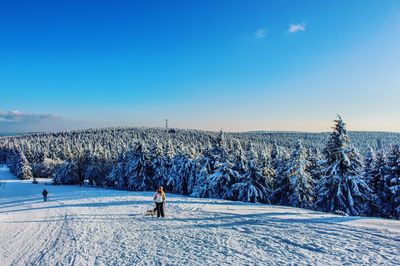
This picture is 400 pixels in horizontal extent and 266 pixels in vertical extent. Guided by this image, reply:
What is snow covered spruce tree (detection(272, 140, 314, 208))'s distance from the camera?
1177 inches

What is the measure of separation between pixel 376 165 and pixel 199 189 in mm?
21887

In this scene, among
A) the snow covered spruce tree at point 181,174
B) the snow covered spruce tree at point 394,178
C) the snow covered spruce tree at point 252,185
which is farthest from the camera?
the snow covered spruce tree at point 181,174

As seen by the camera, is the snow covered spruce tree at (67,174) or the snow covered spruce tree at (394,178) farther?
the snow covered spruce tree at (67,174)

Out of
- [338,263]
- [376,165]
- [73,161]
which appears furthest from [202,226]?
[73,161]

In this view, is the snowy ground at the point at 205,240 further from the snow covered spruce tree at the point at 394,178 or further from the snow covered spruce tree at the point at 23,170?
the snow covered spruce tree at the point at 23,170

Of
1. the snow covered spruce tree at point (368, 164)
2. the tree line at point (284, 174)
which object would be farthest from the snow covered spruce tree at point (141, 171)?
the snow covered spruce tree at point (368, 164)

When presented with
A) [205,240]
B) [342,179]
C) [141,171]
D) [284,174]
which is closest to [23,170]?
[141,171]

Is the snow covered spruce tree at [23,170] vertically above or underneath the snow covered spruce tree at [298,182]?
underneath

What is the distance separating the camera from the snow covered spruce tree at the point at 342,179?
955 inches

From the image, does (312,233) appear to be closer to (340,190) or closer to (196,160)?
(340,190)

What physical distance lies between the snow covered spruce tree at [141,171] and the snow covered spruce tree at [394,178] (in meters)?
35.3

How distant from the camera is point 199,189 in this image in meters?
36.1

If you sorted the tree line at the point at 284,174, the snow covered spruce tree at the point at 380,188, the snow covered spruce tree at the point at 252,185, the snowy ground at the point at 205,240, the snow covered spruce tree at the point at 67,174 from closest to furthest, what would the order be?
1. the snowy ground at the point at 205,240
2. the tree line at the point at 284,174
3. the snow covered spruce tree at the point at 380,188
4. the snow covered spruce tree at the point at 252,185
5. the snow covered spruce tree at the point at 67,174

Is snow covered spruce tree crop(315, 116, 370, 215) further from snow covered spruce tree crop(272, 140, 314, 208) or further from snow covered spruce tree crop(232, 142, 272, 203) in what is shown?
snow covered spruce tree crop(232, 142, 272, 203)
